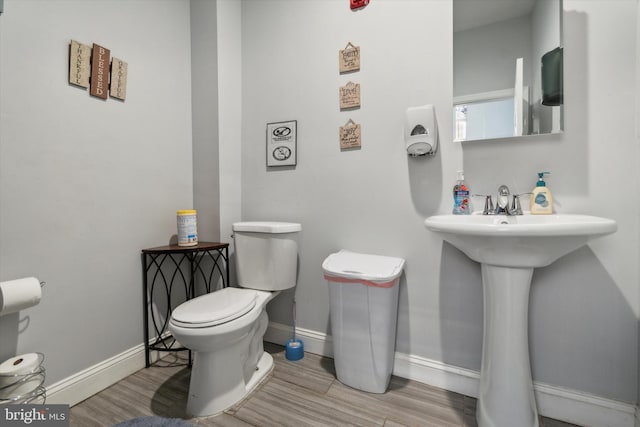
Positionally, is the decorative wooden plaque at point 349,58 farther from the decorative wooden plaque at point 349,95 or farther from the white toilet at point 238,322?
the white toilet at point 238,322

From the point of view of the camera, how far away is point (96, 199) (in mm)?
1374

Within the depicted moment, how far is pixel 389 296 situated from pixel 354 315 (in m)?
0.20

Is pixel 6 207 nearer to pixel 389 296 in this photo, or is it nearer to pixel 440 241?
pixel 389 296

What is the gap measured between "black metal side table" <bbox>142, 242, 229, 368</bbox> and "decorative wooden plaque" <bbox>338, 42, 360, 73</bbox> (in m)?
1.27

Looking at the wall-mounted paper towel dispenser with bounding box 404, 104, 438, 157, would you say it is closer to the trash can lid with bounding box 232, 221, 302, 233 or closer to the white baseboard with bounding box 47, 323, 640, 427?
the trash can lid with bounding box 232, 221, 302, 233

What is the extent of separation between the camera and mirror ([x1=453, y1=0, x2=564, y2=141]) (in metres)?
1.21

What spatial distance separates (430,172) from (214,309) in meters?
1.21

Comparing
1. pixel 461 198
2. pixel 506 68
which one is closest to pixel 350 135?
pixel 461 198

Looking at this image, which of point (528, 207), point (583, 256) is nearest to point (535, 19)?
point (528, 207)

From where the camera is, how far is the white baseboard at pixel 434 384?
114 centimetres

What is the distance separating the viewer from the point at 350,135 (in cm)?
159

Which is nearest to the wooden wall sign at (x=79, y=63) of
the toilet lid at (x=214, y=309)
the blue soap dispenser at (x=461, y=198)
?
the toilet lid at (x=214, y=309)

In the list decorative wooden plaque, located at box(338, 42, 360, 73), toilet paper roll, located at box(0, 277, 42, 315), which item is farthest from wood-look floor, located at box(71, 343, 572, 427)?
decorative wooden plaque, located at box(338, 42, 360, 73)

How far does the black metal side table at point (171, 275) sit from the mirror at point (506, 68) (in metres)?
1.53
